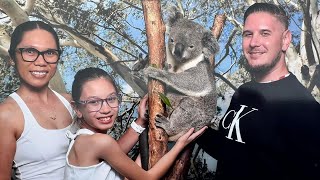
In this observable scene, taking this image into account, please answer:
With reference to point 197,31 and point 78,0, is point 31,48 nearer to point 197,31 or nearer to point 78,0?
point 78,0

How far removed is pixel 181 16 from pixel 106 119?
85cm

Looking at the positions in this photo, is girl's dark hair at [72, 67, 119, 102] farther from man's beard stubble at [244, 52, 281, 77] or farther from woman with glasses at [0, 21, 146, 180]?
man's beard stubble at [244, 52, 281, 77]

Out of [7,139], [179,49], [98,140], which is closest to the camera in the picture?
[98,140]

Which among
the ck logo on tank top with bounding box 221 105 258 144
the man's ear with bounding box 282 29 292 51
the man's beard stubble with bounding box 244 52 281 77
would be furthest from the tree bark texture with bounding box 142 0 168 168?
the man's ear with bounding box 282 29 292 51

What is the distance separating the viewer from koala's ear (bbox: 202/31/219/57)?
108 inches

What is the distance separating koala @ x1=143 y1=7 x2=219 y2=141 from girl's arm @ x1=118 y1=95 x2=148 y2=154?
119mm

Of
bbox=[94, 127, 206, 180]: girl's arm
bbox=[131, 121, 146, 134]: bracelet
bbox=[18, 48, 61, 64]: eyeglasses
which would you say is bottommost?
bbox=[94, 127, 206, 180]: girl's arm

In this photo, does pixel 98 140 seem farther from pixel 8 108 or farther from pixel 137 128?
pixel 8 108

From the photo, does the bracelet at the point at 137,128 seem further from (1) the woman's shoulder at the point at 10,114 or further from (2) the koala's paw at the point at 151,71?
(1) the woman's shoulder at the point at 10,114

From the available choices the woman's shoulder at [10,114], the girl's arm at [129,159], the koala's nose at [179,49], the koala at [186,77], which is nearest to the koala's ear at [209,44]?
the koala at [186,77]

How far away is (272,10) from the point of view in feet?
8.94

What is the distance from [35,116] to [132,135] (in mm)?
659

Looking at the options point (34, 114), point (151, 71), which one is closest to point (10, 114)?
point (34, 114)

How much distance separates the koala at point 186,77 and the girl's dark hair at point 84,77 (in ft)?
0.86
